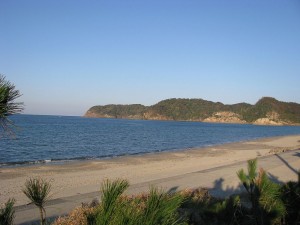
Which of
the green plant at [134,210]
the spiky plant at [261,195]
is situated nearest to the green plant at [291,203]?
the spiky plant at [261,195]

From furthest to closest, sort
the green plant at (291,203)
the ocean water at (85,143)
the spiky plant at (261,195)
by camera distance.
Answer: the ocean water at (85,143), the green plant at (291,203), the spiky plant at (261,195)

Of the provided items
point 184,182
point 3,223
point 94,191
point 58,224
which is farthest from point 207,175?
point 3,223

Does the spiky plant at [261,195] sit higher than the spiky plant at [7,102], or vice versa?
the spiky plant at [7,102]

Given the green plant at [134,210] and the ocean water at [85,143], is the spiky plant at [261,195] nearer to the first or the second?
the green plant at [134,210]

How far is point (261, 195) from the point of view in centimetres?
339

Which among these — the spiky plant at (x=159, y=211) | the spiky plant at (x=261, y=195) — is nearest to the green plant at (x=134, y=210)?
the spiky plant at (x=159, y=211)

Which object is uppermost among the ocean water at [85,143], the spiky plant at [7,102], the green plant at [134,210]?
the spiky plant at [7,102]

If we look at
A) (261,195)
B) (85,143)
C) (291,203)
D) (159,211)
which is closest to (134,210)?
(159,211)

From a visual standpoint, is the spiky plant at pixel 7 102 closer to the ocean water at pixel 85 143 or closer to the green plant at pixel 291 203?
the ocean water at pixel 85 143

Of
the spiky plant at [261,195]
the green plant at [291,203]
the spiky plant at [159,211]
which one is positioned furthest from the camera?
the green plant at [291,203]

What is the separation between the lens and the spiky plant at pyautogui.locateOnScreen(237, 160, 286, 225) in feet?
11.0

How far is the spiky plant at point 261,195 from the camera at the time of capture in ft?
11.0

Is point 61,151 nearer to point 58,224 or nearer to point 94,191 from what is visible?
point 94,191

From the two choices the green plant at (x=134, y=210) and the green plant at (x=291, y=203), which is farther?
the green plant at (x=291, y=203)
